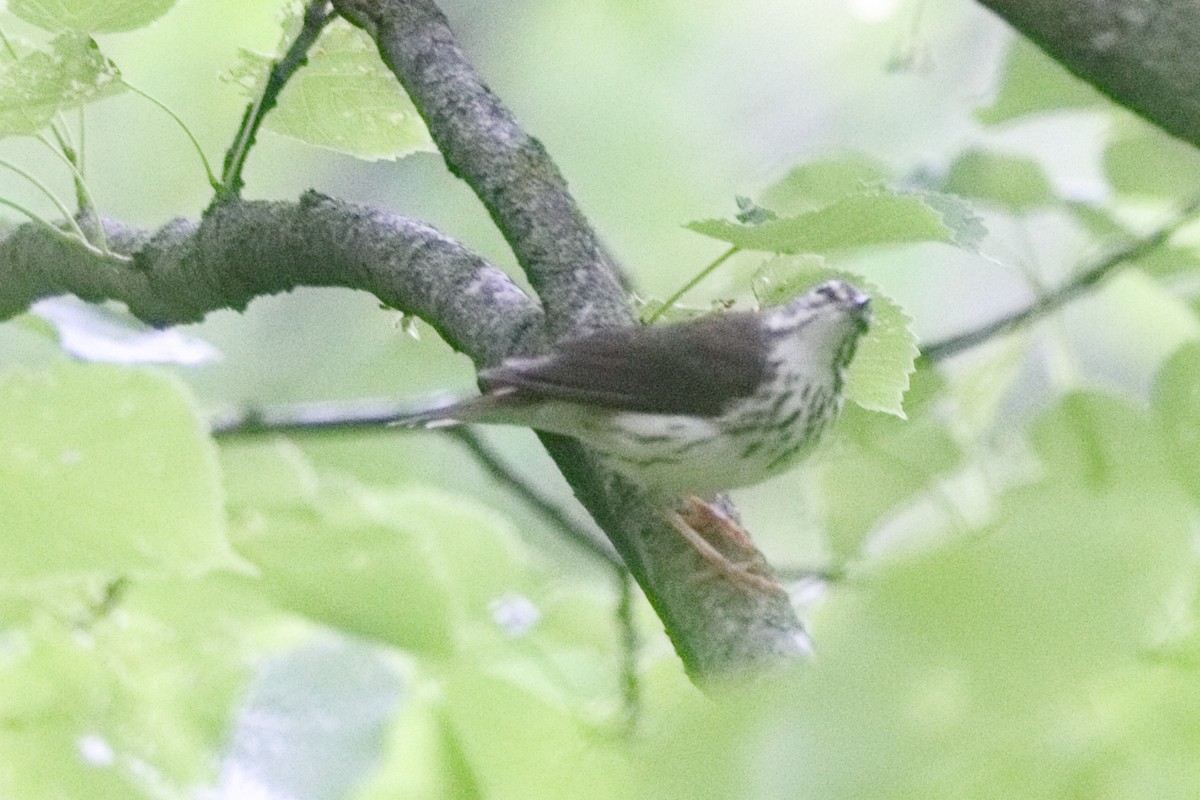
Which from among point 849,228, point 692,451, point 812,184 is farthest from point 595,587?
point 849,228

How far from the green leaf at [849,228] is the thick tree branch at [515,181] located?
0.28 ft

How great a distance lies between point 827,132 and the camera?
1.88 m

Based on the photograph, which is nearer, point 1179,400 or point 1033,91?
point 1179,400

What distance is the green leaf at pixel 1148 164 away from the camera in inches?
30.7

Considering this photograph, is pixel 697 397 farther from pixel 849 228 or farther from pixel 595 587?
pixel 849 228

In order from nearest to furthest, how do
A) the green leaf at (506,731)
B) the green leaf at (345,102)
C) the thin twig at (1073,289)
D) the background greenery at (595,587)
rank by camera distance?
1. the background greenery at (595,587)
2. the green leaf at (506,731)
3. the green leaf at (345,102)
4. the thin twig at (1073,289)

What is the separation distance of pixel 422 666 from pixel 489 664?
26 millimetres

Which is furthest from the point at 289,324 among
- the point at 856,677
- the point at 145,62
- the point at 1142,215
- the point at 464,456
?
the point at 856,677

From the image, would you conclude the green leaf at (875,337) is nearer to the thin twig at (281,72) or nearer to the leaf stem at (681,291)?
the leaf stem at (681,291)

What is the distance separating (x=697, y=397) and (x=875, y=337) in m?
0.23

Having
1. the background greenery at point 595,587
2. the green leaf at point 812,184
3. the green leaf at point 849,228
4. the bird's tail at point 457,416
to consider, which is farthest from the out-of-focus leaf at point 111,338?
the green leaf at point 812,184

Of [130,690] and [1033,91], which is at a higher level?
[1033,91]

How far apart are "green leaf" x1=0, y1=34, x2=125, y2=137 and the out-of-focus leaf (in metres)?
0.09

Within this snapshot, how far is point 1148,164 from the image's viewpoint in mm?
781
